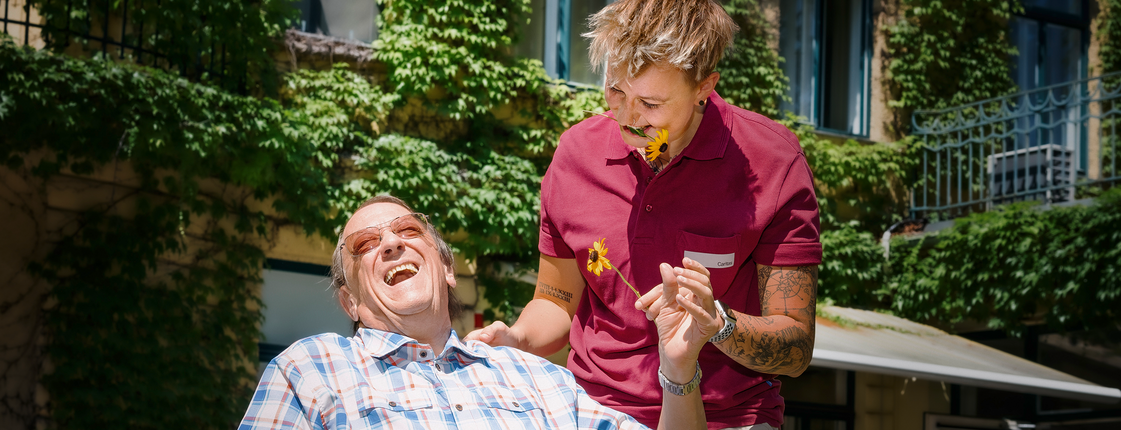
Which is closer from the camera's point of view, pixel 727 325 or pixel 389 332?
pixel 727 325

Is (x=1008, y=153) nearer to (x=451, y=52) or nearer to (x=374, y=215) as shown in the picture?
(x=451, y=52)

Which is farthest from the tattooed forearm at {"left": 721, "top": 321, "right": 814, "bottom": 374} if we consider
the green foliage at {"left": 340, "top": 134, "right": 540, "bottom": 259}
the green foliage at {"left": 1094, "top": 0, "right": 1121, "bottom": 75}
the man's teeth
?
the green foliage at {"left": 1094, "top": 0, "right": 1121, "bottom": 75}

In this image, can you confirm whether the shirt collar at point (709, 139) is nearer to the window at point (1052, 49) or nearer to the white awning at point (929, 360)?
the white awning at point (929, 360)

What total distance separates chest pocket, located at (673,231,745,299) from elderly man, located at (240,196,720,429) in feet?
0.91

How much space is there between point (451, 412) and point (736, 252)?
801 millimetres

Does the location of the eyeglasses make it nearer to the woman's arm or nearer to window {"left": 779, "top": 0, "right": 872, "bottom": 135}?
the woman's arm

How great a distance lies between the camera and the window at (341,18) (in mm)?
6832

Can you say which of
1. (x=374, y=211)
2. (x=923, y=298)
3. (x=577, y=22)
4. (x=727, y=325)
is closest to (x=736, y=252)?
(x=727, y=325)

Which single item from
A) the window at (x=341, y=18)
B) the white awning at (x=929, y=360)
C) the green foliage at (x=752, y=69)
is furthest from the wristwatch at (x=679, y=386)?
the green foliage at (x=752, y=69)

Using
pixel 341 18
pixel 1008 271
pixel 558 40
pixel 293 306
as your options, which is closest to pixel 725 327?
pixel 293 306

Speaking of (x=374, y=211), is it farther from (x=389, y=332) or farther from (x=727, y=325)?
(x=727, y=325)

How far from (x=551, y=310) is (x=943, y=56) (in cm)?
816

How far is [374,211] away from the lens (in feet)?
7.84

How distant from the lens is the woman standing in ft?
6.42
